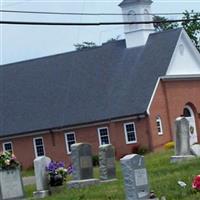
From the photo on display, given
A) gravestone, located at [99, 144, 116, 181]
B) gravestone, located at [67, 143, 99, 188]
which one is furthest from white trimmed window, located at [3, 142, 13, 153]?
gravestone, located at [67, 143, 99, 188]

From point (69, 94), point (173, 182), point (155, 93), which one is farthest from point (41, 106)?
point (173, 182)

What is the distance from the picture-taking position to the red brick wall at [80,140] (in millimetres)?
47156

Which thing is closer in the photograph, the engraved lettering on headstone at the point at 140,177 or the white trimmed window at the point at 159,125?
the engraved lettering on headstone at the point at 140,177

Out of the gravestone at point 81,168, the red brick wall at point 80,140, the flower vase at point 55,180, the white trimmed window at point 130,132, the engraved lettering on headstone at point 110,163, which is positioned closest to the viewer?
the gravestone at point 81,168

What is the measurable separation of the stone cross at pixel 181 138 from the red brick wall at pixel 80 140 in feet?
64.6

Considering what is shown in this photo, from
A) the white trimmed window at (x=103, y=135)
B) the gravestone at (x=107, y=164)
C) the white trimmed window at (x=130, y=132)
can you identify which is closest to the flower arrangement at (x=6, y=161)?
the gravestone at (x=107, y=164)

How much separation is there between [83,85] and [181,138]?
25.2 meters

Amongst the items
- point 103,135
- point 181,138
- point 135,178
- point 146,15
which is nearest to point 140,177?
point 135,178

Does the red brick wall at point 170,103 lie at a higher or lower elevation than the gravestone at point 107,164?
higher

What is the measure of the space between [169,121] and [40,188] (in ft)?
86.0

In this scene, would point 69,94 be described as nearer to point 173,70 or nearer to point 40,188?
point 173,70

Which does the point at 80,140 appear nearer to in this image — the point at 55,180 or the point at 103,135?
the point at 103,135

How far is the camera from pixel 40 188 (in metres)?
23.3

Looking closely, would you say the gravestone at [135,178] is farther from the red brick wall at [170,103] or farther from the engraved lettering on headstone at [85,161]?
the red brick wall at [170,103]
